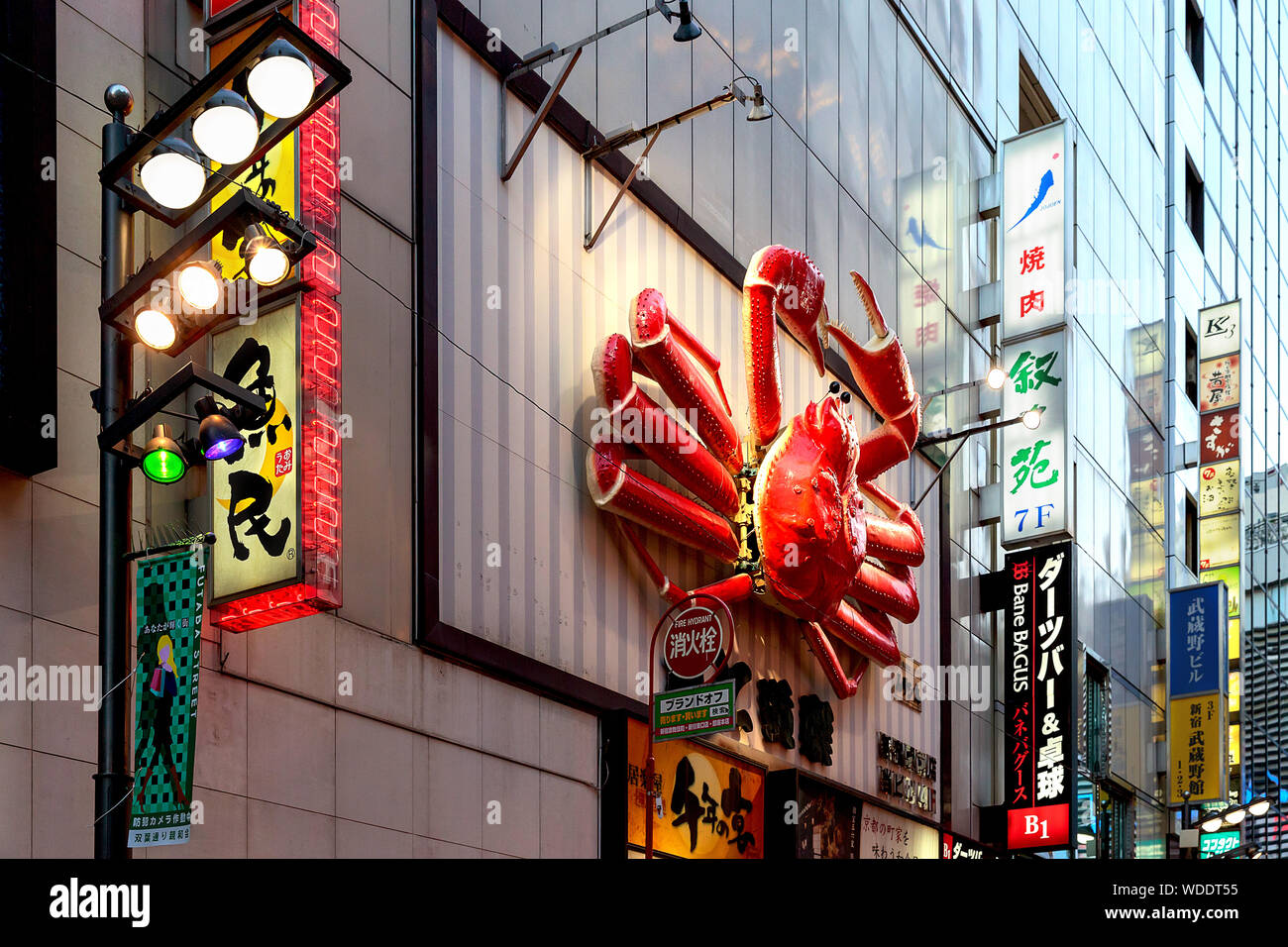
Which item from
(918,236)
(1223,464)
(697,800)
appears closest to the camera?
(697,800)

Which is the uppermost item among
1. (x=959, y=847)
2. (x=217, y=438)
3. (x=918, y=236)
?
(x=918, y=236)

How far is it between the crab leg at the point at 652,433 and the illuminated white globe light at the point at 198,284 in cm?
1002

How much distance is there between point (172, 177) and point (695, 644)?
1055 centimetres

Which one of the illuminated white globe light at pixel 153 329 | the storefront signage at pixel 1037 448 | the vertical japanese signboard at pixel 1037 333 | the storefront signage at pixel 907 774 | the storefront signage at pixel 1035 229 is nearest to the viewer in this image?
the illuminated white globe light at pixel 153 329

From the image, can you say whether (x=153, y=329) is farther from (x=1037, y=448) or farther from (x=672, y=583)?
(x=1037, y=448)

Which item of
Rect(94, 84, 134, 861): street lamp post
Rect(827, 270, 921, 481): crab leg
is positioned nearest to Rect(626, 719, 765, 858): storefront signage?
Rect(827, 270, 921, 481): crab leg

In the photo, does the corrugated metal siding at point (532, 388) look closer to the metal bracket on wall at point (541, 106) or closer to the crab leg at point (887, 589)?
the metal bracket on wall at point (541, 106)

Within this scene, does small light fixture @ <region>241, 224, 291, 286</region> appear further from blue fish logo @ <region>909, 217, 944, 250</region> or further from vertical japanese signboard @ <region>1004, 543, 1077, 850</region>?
blue fish logo @ <region>909, 217, 944, 250</region>

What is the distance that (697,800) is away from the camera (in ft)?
68.0

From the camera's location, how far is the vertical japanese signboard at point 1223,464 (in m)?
47.6

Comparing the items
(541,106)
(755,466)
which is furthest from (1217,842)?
(541,106)

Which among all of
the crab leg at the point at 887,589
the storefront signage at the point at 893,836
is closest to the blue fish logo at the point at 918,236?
the crab leg at the point at 887,589

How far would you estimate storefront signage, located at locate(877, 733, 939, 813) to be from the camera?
2686cm

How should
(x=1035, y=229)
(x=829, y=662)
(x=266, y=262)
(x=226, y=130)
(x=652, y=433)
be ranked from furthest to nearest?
(x=1035, y=229) → (x=829, y=662) → (x=652, y=433) → (x=266, y=262) → (x=226, y=130)
